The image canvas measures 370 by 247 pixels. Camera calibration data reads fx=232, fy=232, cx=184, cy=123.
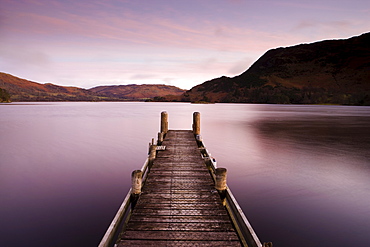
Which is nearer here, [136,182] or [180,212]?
[180,212]

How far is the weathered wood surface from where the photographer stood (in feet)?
17.7

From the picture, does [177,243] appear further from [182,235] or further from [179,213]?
[179,213]

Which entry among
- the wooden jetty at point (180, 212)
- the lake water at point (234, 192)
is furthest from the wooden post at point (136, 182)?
the lake water at point (234, 192)

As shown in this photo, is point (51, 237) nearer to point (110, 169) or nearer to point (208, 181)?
point (208, 181)

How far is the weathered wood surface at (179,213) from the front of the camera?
17.7 feet

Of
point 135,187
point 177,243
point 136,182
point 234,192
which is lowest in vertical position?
point 234,192

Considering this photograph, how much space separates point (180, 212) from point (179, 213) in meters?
0.06

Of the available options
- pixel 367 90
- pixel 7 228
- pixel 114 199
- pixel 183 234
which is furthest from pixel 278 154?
pixel 367 90

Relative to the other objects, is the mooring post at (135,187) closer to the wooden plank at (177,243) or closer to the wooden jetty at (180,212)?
the wooden jetty at (180,212)

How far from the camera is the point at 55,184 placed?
41.3 ft

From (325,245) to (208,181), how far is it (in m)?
4.24

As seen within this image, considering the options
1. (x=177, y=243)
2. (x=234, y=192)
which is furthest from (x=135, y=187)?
(x=234, y=192)

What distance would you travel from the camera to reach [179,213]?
6.57 meters

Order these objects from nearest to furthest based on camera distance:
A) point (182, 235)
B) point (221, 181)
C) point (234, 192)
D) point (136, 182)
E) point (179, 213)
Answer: point (182, 235)
point (179, 213)
point (136, 182)
point (221, 181)
point (234, 192)
